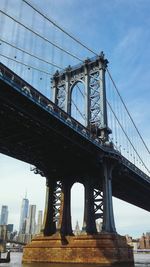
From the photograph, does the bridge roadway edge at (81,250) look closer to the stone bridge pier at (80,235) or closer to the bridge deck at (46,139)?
the stone bridge pier at (80,235)

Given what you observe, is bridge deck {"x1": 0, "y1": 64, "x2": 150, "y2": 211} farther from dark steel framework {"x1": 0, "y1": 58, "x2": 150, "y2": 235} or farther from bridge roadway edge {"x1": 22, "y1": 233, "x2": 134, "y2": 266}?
bridge roadway edge {"x1": 22, "y1": 233, "x2": 134, "y2": 266}

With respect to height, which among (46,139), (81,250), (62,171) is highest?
(46,139)

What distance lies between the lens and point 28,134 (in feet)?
147

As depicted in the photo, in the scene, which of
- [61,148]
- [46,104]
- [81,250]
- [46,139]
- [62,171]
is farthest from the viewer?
[62,171]

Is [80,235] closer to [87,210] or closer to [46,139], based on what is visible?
[87,210]

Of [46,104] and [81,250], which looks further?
[81,250]

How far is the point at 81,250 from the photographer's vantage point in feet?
151

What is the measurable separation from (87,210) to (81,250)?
258 inches

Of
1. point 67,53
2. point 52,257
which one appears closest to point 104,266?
point 52,257

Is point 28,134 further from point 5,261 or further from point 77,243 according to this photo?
point 5,261

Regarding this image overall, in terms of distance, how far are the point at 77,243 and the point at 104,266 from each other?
7.07m

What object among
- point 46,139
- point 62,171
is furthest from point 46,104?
point 62,171

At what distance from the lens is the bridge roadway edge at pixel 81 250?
44.2 m

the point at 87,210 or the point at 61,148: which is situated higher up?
the point at 61,148
